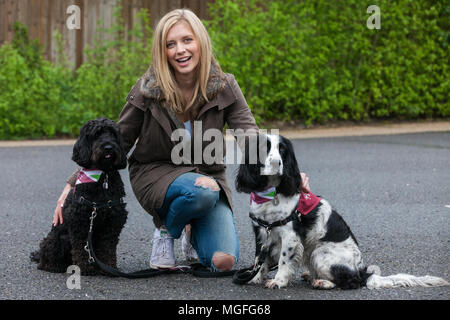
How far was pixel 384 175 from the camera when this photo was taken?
9352 millimetres

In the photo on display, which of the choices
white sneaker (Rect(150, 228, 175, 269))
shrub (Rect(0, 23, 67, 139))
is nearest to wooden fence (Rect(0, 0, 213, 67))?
shrub (Rect(0, 23, 67, 139))

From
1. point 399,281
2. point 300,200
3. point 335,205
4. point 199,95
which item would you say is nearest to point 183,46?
point 199,95

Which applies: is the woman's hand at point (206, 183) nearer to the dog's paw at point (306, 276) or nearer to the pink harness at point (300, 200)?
the pink harness at point (300, 200)

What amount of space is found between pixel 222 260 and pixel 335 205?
9.60 feet

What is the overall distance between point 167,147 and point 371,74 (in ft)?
32.5

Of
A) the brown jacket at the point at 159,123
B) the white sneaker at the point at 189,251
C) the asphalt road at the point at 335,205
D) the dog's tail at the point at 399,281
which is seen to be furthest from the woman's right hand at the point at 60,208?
the dog's tail at the point at 399,281

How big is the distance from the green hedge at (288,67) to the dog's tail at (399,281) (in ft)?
28.4

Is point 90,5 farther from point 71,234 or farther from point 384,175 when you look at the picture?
point 71,234

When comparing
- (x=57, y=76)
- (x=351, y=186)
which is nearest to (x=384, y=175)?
(x=351, y=186)

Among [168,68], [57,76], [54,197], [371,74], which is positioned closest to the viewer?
[168,68]

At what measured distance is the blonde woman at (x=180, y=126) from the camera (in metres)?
4.86

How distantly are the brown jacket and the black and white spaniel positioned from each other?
0.70 m
